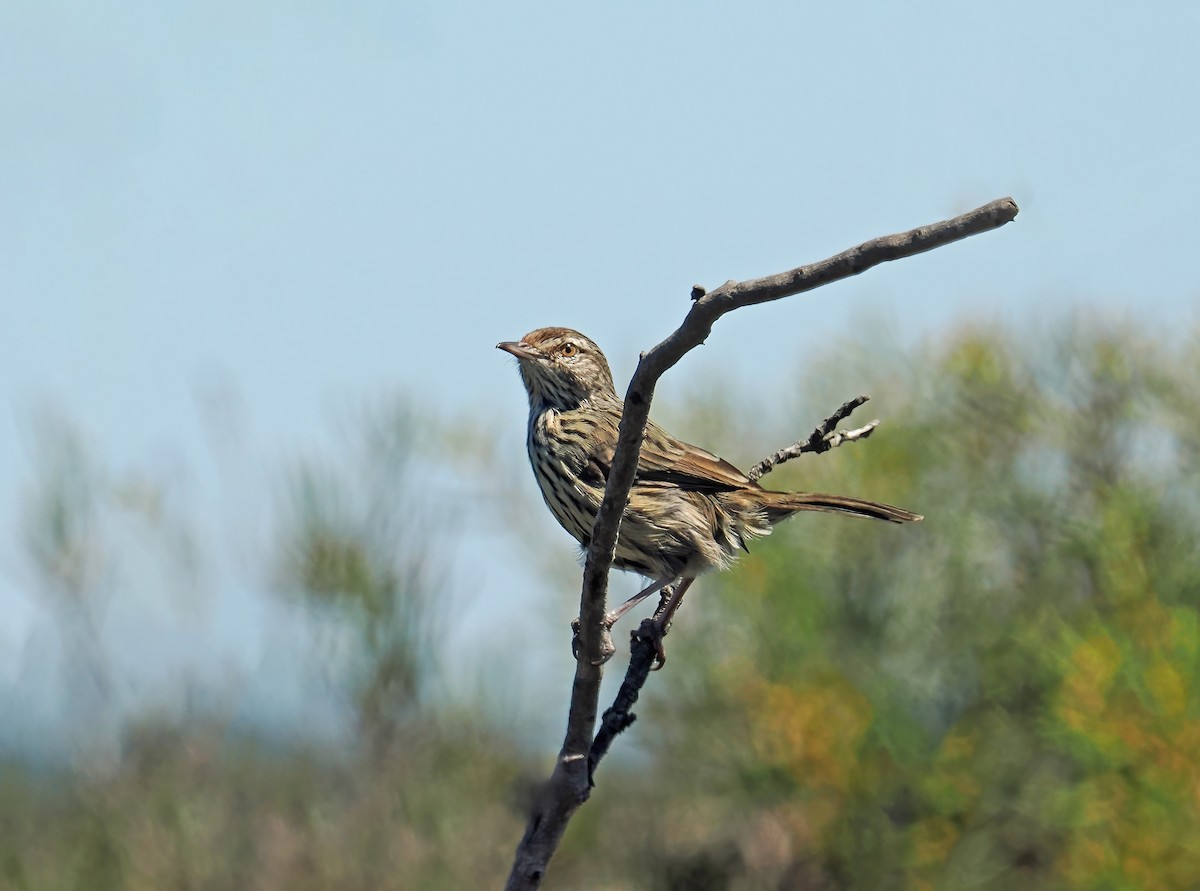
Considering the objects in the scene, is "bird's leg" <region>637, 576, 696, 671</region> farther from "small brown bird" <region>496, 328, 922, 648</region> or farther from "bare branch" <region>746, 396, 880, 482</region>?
"bare branch" <region>746, 396, 880, 482</region>

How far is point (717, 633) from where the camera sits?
11852 mm

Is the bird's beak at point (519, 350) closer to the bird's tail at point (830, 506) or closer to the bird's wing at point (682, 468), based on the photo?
the bird's wing at point (682, 468)

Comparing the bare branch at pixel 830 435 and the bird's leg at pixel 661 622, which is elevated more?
the bare branch at pixel 830 435

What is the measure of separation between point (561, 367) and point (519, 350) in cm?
18

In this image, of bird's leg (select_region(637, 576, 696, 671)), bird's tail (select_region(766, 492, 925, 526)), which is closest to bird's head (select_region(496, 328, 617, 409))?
bird's tail (select_region(766, 492, 925, 526))

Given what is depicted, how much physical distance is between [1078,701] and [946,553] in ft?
8.11

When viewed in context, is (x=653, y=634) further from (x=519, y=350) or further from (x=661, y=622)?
(x=519, y=350)

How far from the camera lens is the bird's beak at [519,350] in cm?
552

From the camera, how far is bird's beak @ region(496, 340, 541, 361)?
552 centimetres

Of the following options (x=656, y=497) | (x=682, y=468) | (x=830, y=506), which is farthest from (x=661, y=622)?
(x=830, y=506)

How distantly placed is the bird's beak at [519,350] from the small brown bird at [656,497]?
1 cm

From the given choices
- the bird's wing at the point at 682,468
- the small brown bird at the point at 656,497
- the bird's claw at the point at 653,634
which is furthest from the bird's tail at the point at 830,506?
the bird's claw at the point at 653,634

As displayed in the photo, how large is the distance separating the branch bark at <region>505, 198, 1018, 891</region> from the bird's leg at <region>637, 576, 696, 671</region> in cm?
72

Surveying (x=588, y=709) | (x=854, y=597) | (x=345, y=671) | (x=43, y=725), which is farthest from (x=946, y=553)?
(x=588, y=709)
